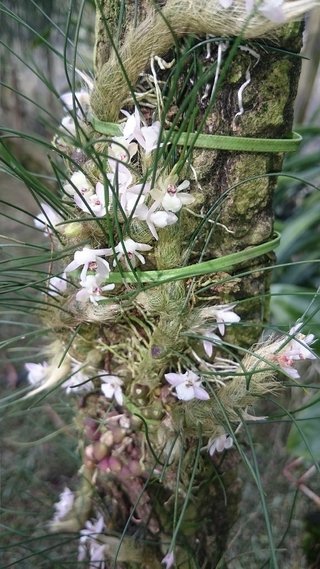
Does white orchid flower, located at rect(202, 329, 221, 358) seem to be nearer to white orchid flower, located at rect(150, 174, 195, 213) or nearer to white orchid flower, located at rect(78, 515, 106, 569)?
white orchid flower, located at rect(150, 174, 195, 213)

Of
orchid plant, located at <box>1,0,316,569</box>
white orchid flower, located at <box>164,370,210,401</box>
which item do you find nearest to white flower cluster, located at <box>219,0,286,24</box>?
orchid plant, located at <box>1,0,316,569</box>

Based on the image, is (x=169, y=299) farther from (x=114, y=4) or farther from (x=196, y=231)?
(x=114, y=4)

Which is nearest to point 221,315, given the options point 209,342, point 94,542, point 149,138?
point 209,342

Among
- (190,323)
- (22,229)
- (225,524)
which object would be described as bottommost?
(22,229)

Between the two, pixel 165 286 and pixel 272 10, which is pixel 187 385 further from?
pixel 272 10

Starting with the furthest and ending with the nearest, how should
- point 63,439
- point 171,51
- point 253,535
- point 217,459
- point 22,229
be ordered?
point 22,229
point 63,439
point 253,535
point 217,459
point 171,51

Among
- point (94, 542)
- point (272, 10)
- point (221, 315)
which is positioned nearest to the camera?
point (272, 10)

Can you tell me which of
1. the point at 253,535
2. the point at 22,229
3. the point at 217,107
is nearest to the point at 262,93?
the point at 217,107
